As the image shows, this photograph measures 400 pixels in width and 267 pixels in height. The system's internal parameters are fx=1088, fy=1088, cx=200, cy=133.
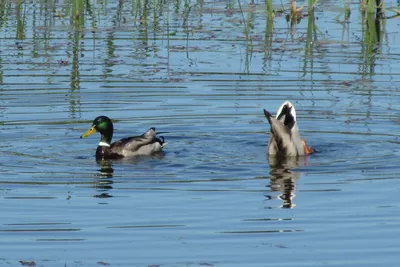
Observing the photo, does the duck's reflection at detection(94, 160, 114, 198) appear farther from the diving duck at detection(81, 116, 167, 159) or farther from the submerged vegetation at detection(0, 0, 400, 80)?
the submerged vegetation at detection(0, 0, 400, 80)

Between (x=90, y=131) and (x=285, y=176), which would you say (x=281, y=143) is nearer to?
(x=285, y=176)

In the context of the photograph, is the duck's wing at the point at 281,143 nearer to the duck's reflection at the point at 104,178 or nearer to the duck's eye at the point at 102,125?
the duck's reflection at the point at 104,178

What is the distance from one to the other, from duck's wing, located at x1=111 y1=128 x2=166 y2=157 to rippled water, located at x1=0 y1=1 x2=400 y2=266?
17 cm

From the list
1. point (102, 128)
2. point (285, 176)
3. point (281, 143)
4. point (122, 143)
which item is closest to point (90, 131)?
point (102, 128)

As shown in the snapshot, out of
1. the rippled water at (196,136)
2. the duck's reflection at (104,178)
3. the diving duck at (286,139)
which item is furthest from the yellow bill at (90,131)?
the diving duck at (286,139)

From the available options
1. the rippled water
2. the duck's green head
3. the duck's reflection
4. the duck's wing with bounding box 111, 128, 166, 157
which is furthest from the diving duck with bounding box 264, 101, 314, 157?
the duck's green head

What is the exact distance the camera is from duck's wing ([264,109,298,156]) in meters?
13.1

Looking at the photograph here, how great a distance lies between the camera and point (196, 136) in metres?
14.1

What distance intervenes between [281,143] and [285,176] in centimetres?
105

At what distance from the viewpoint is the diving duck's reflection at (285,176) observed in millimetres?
10781

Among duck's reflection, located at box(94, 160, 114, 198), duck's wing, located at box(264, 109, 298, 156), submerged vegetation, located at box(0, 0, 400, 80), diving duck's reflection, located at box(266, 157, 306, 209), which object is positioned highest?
submerged vegetation, located at box(0, 0, 400, 80)

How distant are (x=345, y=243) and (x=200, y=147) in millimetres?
4781

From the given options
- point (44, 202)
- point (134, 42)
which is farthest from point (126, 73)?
point (44, 202)

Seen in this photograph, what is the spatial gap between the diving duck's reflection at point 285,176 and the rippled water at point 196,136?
4cm
